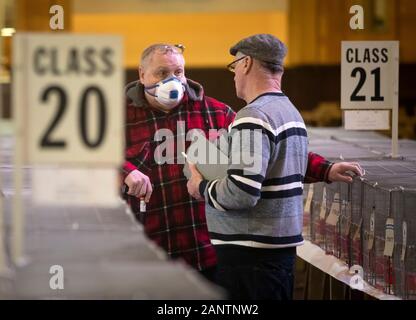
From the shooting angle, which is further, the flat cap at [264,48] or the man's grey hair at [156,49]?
the man's grey hair at [156,49]

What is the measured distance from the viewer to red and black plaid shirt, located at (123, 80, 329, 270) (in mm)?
4211

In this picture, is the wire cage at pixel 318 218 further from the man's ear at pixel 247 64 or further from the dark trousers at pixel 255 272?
the man's ear at pixel 247 64

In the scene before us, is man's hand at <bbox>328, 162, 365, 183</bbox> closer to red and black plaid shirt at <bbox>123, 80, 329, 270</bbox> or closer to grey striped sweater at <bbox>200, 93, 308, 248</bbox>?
grey striped sweater at <bbox>200, 93, 308, 248</bbox>

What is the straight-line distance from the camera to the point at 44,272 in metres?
2.85

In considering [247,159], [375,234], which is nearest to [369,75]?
[375,234]

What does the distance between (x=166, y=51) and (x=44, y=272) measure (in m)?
1.52

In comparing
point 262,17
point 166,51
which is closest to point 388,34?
point 262,17

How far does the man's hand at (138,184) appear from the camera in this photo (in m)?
3.97

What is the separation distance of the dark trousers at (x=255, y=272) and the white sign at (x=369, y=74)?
1.39 m

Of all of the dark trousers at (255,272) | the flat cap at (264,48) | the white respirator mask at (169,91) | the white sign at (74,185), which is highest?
the flat cap at (264,48)

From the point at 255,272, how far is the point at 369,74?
1.63m

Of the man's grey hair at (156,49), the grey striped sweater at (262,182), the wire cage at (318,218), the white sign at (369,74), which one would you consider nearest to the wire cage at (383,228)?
the grey striped sweater at (262,182)
